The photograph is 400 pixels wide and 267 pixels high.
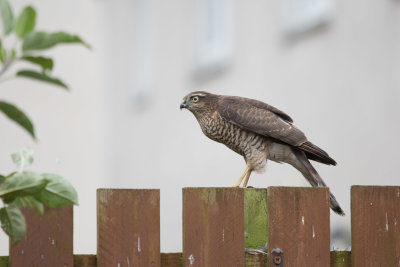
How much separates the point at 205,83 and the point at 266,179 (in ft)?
11.2

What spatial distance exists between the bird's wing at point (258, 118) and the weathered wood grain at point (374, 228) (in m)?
2.13

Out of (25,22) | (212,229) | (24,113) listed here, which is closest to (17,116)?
(24,113)

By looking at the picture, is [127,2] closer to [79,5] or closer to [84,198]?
[79,5]

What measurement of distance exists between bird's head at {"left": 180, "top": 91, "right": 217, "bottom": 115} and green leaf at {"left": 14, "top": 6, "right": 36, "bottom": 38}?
13.1ft

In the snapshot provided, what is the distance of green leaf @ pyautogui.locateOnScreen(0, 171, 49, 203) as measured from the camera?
195cm

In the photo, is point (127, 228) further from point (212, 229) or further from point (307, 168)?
point (307, 168)

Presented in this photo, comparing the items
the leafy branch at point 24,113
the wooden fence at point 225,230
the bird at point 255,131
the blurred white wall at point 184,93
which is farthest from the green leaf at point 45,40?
the blurred white wall at point 184,93

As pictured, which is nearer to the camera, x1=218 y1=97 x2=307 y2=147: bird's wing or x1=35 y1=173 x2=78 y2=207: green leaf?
x1=35 y1=173 x2=78 y2=207: green leaf

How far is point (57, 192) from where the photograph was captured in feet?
6.71

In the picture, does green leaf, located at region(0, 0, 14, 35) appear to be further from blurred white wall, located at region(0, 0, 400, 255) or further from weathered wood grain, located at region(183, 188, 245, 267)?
blurred white wall, located at region(0, 0, 400, 255)

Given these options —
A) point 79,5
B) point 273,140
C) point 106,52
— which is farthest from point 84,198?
point 273,140

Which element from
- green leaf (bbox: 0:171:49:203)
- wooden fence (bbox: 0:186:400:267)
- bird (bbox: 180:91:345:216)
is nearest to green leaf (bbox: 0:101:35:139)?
green leaf (bbox: 0:171:49:203)

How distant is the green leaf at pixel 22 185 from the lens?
76.7 inches

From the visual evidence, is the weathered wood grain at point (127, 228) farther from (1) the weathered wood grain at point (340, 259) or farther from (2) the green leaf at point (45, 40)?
(2) the green leaf at point (45, 40)
